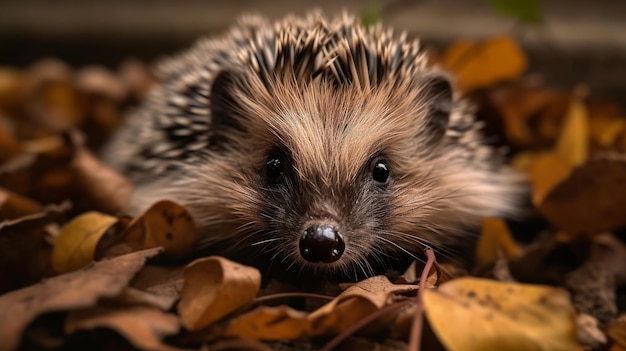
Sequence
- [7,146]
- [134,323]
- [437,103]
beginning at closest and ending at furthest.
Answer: [134,323] < [437,103] < [7,146]

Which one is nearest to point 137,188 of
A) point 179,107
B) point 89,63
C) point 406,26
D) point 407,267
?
point 179,107

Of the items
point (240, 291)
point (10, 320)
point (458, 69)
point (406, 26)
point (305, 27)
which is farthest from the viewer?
point (406, 26)

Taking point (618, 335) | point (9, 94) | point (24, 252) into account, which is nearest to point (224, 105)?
point (24, 252)

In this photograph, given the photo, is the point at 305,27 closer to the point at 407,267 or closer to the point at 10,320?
the point at 407,267

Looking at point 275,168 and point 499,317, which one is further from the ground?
point 275,168

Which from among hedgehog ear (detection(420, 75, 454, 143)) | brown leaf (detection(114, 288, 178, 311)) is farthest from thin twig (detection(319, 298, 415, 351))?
hedgehog ear (detection(420, 75, 454, 143))

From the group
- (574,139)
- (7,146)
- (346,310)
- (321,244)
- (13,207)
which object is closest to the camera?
(346,310)

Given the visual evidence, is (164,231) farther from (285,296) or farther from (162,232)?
(285,296)

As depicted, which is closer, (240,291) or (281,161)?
(240,291)
